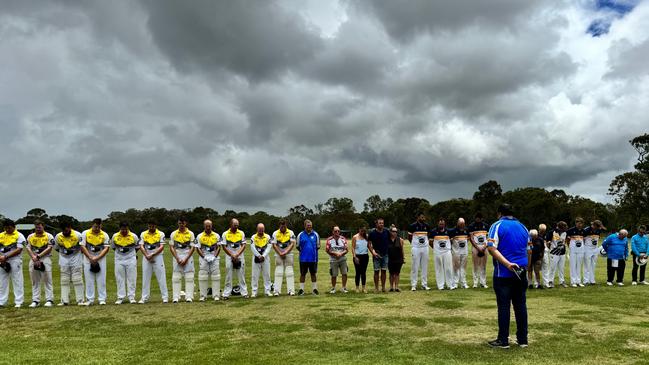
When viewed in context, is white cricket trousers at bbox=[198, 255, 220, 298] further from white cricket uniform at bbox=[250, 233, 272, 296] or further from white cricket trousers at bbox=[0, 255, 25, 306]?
white cricket trousers at bbox=[0, 255, 25, 306]

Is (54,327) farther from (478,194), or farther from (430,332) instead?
(478,194)

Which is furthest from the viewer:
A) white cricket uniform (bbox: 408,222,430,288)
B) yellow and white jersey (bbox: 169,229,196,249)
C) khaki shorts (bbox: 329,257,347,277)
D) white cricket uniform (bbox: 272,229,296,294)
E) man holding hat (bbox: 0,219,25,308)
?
white cricket uniform (bbox: 408,222,430,288)

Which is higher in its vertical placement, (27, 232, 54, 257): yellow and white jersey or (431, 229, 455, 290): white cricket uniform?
(27, 232, 54, 257): yellow and white jersey

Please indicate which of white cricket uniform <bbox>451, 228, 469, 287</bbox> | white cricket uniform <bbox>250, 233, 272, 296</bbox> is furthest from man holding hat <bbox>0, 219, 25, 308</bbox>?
white cricket uniform <bbox>451, 228, 469, 287</bbox>

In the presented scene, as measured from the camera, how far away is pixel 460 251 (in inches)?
611

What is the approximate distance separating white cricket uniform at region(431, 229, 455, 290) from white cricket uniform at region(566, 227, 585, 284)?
4.46m

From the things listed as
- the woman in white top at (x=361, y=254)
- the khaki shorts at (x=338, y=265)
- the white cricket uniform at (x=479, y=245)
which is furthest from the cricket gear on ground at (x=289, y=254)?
the white cricket uniform at (x=479, y=245)

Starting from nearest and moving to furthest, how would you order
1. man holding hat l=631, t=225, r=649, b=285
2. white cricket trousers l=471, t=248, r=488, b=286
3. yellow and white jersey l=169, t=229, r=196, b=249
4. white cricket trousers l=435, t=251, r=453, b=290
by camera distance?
yellow and white jersey l=169, t=229, r=196, b=249 < white cricket trousers l=435, t=251, r=453, b=290 < white cricket trousers l=471, t=248, r=488, b=286 < man holding hat l=631, t=225, r=649, b=285

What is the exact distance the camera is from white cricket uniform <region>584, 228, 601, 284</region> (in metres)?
16.5

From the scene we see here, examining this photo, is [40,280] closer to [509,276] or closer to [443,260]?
[443,260]

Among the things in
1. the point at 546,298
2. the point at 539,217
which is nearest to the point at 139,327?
the point at 546,298

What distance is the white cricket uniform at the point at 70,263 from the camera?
43.0ft

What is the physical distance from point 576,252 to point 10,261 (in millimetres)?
17692

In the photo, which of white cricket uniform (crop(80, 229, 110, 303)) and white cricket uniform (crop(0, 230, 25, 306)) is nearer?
white cricket uniform (crop(0, 230, 25, 306))
